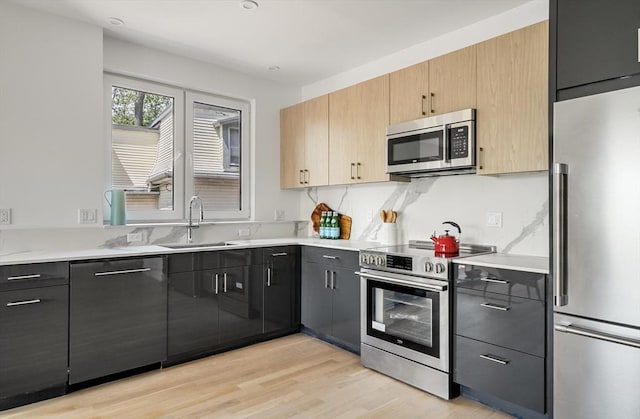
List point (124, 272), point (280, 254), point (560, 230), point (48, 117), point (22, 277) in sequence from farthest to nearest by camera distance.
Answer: point (280, 254), point (48, 117), point (124, 272), point (22, 277), point (560, 230)

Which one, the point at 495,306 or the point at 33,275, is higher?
the point at 33,275

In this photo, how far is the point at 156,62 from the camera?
3.65 m

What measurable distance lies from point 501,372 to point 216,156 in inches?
124

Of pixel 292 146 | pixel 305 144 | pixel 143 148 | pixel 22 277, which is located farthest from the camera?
pixel 292 146

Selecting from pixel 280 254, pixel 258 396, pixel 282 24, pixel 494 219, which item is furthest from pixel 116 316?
pixel 494 219

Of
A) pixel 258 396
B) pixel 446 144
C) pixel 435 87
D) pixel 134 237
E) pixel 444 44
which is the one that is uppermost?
pixel 444 44

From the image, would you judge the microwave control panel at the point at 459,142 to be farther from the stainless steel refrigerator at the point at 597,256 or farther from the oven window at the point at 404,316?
the oven window at the point at 404,316

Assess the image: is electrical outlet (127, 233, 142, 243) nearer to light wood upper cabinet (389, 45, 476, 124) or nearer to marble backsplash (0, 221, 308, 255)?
marble backsplash (0, 221, 308, 255)

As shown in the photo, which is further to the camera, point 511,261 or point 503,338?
point 511,261

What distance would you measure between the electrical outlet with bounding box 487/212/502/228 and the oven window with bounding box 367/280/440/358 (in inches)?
30.2

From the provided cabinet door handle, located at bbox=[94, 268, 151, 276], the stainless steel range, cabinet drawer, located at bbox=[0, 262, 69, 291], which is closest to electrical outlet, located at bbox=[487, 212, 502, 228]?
the stainless steel range

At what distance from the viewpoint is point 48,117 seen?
9.82 ft

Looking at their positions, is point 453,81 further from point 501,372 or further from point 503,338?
point 501,372

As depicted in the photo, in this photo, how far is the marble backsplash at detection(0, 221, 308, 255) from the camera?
2891 millimetres
